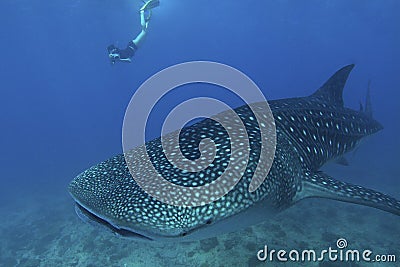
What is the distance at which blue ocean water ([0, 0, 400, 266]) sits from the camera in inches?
440

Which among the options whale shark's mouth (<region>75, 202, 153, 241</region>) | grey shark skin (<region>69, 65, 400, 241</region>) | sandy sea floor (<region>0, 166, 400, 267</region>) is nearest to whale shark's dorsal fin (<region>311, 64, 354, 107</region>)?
grey shark skin (<region>69, 65, 400, 241</region>)

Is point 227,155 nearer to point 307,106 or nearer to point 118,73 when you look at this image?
point 307,106

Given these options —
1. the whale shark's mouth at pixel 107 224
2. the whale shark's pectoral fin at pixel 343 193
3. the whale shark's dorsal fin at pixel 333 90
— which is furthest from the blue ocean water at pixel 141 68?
the whale shark's mouth at pixel 107 224

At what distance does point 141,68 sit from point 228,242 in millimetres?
132047

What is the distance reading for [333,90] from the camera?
6.66m

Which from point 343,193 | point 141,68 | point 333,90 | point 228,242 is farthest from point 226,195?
point 141,68

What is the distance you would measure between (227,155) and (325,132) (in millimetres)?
2951

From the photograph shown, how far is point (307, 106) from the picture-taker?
18.0 ft

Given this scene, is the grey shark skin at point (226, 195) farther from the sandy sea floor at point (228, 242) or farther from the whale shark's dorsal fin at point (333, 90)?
the sandy sea floor at point (228, 242)

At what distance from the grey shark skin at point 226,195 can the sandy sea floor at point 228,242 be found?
246 centimetres

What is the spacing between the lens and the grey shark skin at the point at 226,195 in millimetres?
2420

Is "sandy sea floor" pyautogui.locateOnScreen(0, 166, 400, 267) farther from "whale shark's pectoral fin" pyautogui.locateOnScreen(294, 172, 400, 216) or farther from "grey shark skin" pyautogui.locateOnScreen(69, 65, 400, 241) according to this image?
"whale shark's pectoral fin" pyautogui.locateOnScreen(294, 172, 400, 216)

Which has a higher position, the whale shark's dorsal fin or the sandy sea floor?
the whale shark's dorsal fin

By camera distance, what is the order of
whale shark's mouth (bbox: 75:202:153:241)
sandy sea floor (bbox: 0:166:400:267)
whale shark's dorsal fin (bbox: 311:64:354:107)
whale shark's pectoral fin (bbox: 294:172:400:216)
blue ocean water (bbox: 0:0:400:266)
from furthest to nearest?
1. blue ocean water (bbox: 0:0:400:266)
2. sandy sea floor (bbox: 0:166:400:267)
3. whale shark's dorsal fin (bbox: 311:64:354:107)
4. whale shark's pectoral fin (bbox: 294:172:400:216)
5. whale shark's mouth (bbox: 75:202:153:241)
